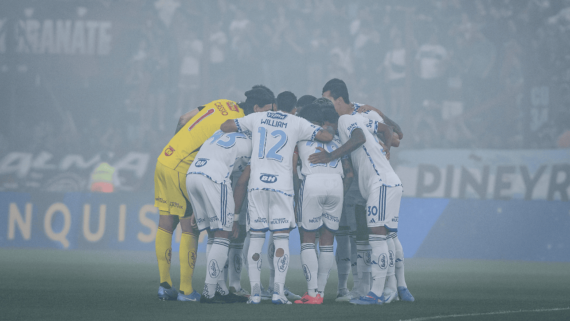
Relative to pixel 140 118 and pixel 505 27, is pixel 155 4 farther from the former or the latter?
pixel 505 27

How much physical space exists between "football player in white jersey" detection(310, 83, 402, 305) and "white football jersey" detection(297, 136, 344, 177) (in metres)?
0.07

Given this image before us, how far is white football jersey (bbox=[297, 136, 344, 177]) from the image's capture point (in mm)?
5762

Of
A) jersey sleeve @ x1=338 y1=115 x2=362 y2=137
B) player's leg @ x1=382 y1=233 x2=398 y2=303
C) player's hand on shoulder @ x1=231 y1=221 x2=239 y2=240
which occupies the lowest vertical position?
player's leg @ x1=382 y1=233 x2=398 y2=303

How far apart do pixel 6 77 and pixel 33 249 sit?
7692 mm

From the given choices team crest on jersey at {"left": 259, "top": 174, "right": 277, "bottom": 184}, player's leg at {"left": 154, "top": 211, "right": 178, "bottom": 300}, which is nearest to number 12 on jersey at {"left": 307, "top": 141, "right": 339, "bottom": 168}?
team crest on jersey at {"left": 259, "top": 174, "right": 277, "bottom": 184}

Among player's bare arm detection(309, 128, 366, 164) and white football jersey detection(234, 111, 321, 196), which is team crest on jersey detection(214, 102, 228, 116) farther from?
player's bare arm detection(309, 128, 366, 164)

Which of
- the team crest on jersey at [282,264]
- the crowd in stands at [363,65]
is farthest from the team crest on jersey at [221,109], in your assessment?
the crowd in stands at [363,65]

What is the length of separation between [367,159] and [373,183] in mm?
248

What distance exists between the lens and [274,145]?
5.58 metres

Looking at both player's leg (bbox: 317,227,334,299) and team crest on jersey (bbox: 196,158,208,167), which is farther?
player's leg (bbox: 317,227,334,299)

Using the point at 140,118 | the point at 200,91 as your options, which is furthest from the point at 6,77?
the point at 200,91

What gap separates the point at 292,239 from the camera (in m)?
12.4

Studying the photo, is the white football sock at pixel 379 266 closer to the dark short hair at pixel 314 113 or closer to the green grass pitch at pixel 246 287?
the green grass pitch at pixel 246 287

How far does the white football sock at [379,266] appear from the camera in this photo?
552cm
